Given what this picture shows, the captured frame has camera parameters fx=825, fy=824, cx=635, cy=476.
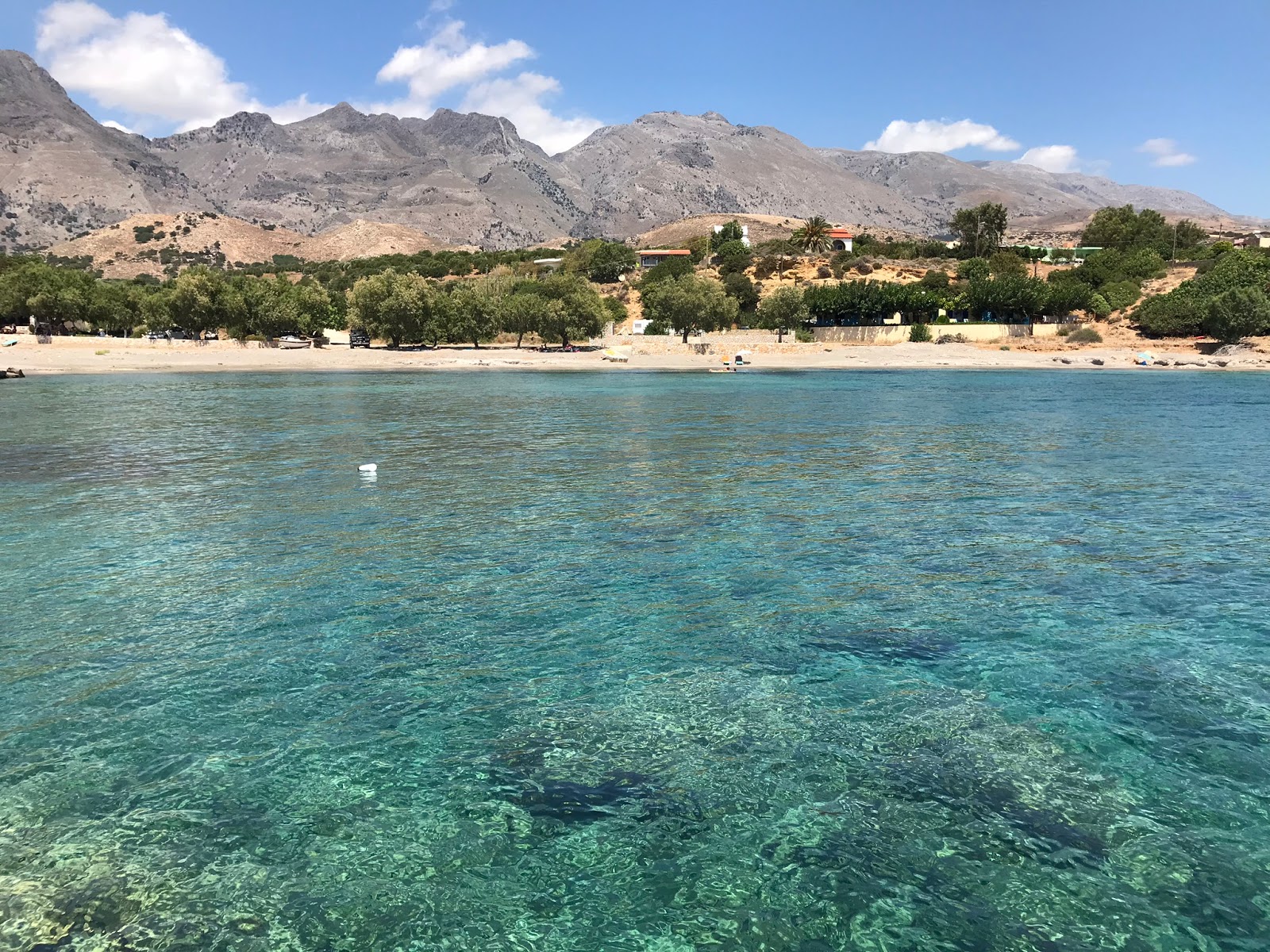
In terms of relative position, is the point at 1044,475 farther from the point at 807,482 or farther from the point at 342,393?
the point at 342,393

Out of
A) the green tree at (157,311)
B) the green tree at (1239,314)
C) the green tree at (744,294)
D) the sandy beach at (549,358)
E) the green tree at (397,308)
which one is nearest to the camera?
the sandy beach at (549,358)

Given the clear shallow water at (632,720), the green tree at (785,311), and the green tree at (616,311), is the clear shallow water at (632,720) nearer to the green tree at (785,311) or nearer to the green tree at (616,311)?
the green tree at (785,311)

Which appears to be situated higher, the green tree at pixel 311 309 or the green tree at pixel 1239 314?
the green tree at pixel 311 309

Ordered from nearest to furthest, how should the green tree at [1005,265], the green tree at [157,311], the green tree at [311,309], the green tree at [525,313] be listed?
the green tree at [525,313] < the green tree at [311,309] < the green tree at [157,311] < the green tree at [1005,265]

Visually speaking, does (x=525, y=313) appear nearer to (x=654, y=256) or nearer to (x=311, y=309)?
(x=311, y=309)

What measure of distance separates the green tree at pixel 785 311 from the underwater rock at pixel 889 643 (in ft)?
346

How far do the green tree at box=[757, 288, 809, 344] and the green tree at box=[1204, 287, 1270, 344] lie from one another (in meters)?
51.5

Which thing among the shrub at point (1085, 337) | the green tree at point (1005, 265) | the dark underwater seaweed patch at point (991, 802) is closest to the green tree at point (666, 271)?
the green tree at point (1005, 265)

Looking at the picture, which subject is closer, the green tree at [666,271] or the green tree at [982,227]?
the green tree at [666,271]

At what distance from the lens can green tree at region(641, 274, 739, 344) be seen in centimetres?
11281

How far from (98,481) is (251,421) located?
1877 centimetres

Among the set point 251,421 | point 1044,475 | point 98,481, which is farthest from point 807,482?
point 251,421

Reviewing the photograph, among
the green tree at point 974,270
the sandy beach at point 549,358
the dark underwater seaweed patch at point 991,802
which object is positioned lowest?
the dark underwater seaweed patch at point 991,802

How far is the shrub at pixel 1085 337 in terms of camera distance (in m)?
114
